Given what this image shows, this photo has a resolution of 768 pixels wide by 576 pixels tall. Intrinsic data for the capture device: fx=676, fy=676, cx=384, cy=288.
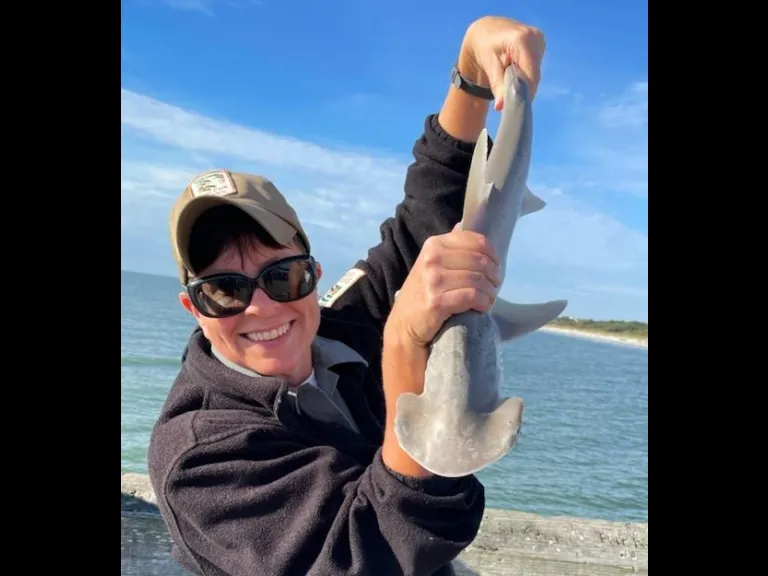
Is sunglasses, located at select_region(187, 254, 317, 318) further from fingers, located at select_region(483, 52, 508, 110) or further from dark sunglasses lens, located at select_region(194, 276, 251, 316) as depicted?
fingers, located at select_region(483, 52, 508, 110)

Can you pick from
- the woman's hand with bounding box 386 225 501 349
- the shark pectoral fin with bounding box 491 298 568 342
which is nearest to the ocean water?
the shark pectoral fin with bounding box 491 298 568 342

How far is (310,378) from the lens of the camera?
7.06 ft

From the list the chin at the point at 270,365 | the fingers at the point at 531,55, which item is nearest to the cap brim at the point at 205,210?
the chin at the point at 270,365

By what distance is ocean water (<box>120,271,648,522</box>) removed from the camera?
11.4 metres

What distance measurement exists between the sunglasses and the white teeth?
97 millimetres

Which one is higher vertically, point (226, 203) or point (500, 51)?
point (500, 51)

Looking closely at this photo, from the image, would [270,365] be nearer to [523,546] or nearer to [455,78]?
[455,78]

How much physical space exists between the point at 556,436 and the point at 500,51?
652 inches

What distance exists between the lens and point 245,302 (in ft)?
6.38

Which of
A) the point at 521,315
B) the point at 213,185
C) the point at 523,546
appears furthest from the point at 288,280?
the point at 523,546

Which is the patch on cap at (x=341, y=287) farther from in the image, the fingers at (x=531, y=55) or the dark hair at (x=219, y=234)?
the fingers at (x=531, y=55)

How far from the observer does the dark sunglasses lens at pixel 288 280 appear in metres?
1.96
